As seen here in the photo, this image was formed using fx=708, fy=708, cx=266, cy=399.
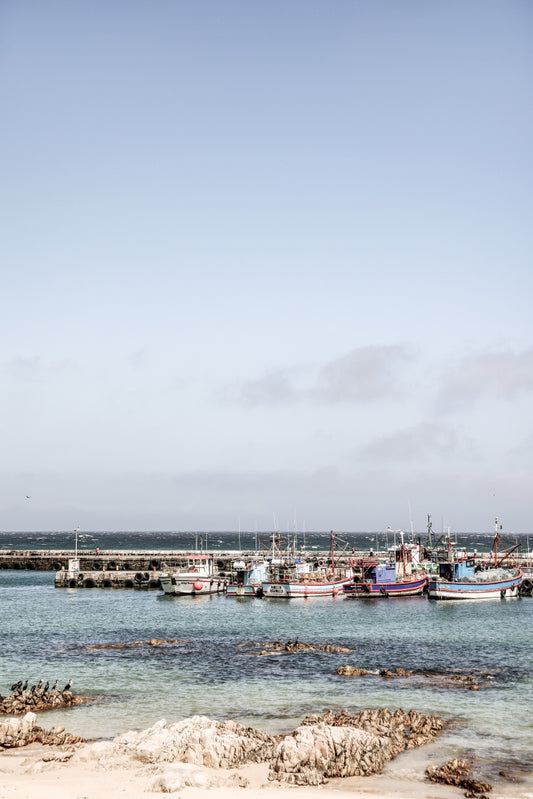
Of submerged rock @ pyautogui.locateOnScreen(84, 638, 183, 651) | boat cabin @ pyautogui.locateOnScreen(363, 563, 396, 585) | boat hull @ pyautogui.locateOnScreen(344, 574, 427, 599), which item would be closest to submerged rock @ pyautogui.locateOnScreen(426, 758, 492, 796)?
submerged rock @ pyautogui.locateOnScreen(84, 638, 183, 651)

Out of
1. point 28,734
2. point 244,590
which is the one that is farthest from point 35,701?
point 244,590

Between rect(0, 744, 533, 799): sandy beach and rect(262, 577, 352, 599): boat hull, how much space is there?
53.6 m

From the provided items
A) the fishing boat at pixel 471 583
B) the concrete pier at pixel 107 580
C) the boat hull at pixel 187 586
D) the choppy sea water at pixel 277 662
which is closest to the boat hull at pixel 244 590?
the boat hull at pixel 187 586

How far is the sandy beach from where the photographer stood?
1880 cm

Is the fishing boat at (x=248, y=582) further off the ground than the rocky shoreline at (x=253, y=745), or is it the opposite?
the rocky shoreline at (x=253, y=745)

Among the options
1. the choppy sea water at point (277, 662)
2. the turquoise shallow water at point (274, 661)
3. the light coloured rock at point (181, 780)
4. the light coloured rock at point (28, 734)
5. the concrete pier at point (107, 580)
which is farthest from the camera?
the concrete pier at point (107, 580)

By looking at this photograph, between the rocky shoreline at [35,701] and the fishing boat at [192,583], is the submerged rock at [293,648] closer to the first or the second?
the rocky shoreline at [35,701]

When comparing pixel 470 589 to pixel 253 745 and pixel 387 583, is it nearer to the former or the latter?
pixel 387 583

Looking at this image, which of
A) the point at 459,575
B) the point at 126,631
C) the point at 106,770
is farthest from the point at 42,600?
the point at 106,770

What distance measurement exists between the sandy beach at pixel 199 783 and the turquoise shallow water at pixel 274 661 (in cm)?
284

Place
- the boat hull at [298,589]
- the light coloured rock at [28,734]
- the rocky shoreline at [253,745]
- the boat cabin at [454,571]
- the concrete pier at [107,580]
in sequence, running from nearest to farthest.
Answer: the rocky shoreline at [253,745] → the light coloured rock at [28,734] → the boat hull at [298,589] → the boat cabin at [454,571] → the concrete pier at [107,580]

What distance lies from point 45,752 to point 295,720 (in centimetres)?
917

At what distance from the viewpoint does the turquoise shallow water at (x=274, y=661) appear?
27188 mm

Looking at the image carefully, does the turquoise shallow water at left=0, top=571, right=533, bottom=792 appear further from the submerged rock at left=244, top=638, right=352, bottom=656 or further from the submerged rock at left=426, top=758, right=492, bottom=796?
the submerged rock at left=426, top=758, right=492, bottom=796
